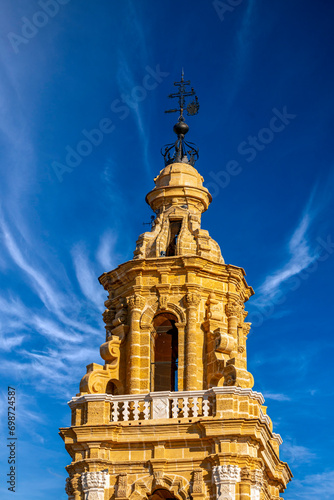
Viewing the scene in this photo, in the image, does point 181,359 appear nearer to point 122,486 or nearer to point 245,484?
point 122,486

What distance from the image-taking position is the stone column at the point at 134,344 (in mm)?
35750

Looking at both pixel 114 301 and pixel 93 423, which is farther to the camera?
pixel 114 301

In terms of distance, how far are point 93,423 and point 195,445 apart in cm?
291

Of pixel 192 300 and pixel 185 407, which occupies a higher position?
pixel 192 300

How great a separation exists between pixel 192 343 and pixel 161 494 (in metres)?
4.43

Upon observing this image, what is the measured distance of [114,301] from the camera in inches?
1502

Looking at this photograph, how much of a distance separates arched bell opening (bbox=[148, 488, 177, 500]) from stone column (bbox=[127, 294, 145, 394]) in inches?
114

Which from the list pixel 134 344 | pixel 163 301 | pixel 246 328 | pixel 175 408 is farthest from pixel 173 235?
pixel 175 408

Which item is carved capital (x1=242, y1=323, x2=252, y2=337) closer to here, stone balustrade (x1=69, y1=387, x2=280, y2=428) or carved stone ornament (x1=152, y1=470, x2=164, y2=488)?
stone balustrade (x1=69, y1=387, x2=280, y2=428)

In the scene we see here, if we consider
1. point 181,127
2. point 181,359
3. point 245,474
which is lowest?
point 245,474

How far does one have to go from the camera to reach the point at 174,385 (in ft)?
122

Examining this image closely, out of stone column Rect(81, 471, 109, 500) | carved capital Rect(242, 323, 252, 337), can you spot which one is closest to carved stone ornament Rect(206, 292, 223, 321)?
carved capital Rect(242, 323, 252, 337)

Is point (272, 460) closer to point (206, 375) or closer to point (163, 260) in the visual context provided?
point (206, 375)

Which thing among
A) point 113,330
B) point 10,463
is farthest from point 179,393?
point 10,463
